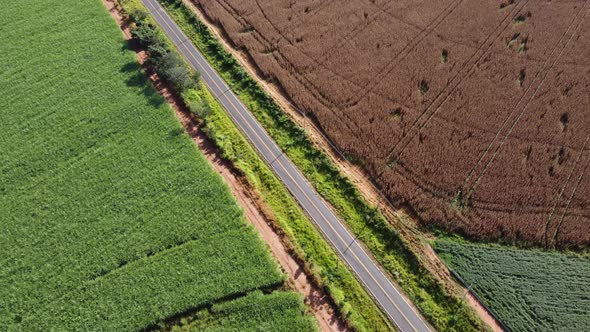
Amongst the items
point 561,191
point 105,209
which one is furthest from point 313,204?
point 561,191

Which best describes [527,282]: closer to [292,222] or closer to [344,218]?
[344,218]

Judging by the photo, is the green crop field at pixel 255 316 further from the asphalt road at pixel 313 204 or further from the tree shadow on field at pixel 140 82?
the tree shadow on field at pixel 140 82

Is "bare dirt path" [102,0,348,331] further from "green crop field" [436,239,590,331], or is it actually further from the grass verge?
"green crop field" [436,239,590,331]

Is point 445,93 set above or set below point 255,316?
above

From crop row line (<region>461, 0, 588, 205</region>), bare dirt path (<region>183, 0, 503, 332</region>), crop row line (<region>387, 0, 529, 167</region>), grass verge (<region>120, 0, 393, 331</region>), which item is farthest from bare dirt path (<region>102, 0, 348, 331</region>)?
crop row line (<region>461, 0, 588, 205</region>)

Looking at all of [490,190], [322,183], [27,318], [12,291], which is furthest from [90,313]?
[490,190]

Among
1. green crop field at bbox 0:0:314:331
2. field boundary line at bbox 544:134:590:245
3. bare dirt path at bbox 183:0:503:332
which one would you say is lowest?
green crop field at bbox 0:0:314:331

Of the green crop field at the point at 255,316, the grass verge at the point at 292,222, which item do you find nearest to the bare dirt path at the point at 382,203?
the grass verge at the point at 292,222
